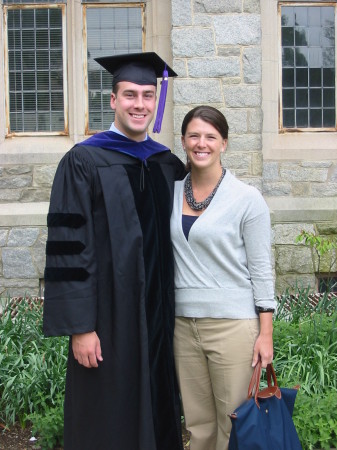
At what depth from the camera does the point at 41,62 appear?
652 centimetres

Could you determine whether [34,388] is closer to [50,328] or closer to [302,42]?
[50,328]

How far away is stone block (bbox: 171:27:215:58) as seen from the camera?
19.6 ft

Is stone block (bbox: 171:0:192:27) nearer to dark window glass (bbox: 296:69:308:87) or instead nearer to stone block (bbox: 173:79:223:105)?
stone block (bbox: 173:79:223:105)

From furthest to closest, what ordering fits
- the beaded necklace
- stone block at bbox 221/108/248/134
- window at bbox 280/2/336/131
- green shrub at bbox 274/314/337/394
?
1. window at bbox 280/2/336/131
2. stone block at bbox 221/108/248/134
3. green shrub at bbox 274/314/337/394
4. the beaded necklace

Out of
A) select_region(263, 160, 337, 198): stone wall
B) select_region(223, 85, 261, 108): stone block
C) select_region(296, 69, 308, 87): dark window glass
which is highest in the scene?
select_region(296, 69, 308, 87): dark window glass

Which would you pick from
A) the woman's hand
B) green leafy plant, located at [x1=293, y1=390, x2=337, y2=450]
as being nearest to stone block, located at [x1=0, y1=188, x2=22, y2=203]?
green leafy plant, located at [x1=293, y1=390, x2=337, y2=450]

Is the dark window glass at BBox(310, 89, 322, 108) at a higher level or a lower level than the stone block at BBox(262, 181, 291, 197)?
higher

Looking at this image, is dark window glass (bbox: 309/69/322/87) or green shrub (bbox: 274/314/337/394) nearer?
green shrub (bbox: 274/314/337/394)

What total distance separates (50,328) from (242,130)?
12.7ft

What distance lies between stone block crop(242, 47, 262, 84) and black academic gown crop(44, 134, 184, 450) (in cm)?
346

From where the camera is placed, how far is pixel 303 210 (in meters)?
6.46

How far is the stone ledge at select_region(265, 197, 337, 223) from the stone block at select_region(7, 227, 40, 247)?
2380 mm

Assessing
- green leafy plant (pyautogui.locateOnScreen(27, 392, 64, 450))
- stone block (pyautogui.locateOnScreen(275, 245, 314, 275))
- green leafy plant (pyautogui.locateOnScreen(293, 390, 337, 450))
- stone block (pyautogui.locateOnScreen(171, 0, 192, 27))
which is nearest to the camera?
green leafy plant (pyautogui.locateOnScreen(293, 390, 337, 450))

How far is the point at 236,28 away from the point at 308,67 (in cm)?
107
